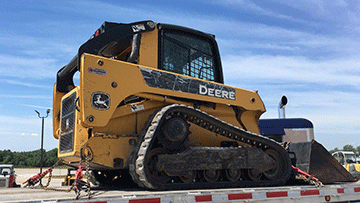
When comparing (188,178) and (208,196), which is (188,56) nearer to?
(188,178)

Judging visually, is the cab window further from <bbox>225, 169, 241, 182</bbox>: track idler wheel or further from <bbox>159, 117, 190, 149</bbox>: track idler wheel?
<bbox>225, 169, 241, 182</bbox>: track idler wheel

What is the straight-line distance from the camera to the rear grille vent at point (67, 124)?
664 centimetres

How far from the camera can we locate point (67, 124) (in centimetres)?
694

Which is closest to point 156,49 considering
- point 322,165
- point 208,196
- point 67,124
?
point 67,124

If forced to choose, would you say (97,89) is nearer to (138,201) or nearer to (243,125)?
(138,201)

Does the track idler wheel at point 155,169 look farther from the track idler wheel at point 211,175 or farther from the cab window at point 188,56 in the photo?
the cab window at point 188,56

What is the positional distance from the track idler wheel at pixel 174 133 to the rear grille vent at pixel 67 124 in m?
1.66

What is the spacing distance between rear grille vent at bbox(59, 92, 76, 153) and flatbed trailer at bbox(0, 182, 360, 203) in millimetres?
1265

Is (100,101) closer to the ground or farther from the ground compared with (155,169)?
farther from the ground

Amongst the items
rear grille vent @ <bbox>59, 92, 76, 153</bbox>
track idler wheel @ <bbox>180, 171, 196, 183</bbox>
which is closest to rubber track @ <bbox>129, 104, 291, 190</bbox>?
track idler wheel @ <bbox>180, 171, 196, 183</bbox>

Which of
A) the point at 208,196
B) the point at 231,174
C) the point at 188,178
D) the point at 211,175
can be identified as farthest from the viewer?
the point at 231,174

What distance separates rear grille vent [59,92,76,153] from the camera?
6.64m

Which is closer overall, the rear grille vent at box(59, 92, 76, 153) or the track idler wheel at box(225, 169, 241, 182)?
the rear grille vent at box(59, 92, 76, 153)

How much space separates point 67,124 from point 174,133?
2.11 meters
